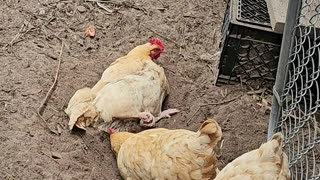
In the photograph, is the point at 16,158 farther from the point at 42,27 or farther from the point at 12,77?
the point at 42,27

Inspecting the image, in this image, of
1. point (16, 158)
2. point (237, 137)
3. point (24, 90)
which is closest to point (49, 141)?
point (16, 158)

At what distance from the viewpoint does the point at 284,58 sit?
338cm

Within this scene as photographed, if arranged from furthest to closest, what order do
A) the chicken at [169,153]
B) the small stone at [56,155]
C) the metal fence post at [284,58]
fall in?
1. the small stone at [56,155]
2. the metal fence post at [284,58]
3. the chicken at [169,153]

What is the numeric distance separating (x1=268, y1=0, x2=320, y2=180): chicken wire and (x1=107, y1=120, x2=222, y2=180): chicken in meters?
0.52

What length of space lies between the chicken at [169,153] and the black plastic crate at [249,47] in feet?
2.82

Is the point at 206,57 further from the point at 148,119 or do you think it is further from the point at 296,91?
the point at 296,91

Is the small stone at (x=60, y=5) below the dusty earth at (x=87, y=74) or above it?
above

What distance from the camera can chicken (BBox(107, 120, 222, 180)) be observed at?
3.05 meters

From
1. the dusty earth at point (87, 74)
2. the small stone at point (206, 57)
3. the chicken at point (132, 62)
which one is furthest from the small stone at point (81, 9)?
the small stone at point (206, 57)

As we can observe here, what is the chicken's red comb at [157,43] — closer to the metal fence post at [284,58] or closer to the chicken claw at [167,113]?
the chicken claw at [167,113]

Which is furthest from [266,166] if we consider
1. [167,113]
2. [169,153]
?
[167,113]

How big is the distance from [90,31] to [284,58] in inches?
63.2

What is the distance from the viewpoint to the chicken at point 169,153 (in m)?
3.05

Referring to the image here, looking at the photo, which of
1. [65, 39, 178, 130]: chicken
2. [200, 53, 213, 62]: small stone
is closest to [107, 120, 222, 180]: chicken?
[65, 39, 178, 130]: chicken
